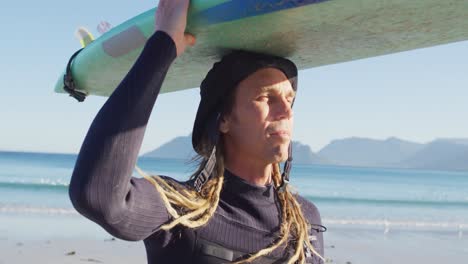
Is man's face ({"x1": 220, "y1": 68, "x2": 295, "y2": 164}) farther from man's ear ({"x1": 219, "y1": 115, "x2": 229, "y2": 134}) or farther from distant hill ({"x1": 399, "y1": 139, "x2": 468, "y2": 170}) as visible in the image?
distant hill ({"x1": 399, "y1": 139, "x2": 468, "y2": 170})

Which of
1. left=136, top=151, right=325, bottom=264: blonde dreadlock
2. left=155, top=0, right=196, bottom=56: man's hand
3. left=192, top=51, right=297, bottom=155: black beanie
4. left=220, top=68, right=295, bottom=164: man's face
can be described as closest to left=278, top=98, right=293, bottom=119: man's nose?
left=220, top=68, right=295, bottom=164: man's face

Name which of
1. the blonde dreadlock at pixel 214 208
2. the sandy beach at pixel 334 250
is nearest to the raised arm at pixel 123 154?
the blonde dreadlock at pixel 214 208

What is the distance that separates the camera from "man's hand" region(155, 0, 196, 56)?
69.2 inches

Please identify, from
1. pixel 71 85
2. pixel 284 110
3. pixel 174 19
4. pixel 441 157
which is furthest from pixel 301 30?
pixel 441 157

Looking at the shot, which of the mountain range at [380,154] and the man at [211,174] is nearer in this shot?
the man at [211,174]

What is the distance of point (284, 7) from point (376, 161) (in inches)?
6798

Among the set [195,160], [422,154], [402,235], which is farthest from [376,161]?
[195,160]

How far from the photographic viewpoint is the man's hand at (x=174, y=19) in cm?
176

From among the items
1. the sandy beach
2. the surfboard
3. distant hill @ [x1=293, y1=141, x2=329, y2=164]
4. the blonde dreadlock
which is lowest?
the sandy beach

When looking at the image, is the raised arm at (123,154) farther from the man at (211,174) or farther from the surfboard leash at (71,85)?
the surfboard leash at (71,85)

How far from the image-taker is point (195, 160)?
2426mm

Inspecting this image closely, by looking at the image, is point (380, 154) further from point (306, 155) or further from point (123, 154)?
point (123, 154)

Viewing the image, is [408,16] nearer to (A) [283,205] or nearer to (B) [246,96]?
(B) [246,96]

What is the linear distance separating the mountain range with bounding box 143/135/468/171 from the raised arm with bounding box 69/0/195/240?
4600 inches
